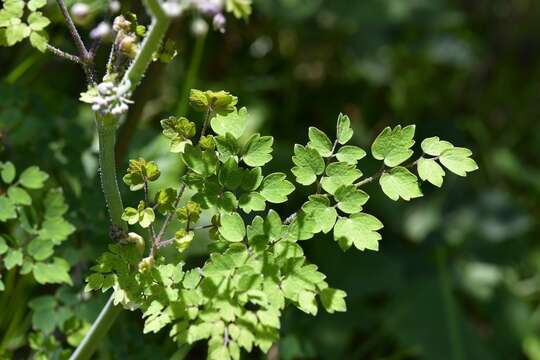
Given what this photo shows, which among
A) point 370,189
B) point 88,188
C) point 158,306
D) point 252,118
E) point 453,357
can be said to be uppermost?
point 158,306

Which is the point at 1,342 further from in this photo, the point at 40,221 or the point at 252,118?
the point at 252,118

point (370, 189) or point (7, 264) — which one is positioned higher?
point (7, 264)

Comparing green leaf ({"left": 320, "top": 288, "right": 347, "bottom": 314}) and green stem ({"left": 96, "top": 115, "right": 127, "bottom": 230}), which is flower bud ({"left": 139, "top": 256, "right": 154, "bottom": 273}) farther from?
green leaf ({"left": 320, "top": 288, "right": 347, "bottom": 314})

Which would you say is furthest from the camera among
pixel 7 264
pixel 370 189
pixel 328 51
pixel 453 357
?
pixel 328 51

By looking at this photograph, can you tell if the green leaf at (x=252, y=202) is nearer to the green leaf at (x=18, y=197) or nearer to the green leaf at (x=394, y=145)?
the green leaf at (x=394, y=145)

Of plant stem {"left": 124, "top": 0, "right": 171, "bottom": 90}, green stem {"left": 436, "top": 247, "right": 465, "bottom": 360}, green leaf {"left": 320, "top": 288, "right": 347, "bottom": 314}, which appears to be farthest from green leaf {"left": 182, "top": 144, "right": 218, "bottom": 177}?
green stem {"left": 436, "top": 247, "right": 465, "bottom": 360}

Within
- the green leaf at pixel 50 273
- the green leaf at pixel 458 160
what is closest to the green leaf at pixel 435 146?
the green leaf at pixel 458 160

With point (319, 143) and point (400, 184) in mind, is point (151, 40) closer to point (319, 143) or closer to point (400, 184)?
point (319, 143)

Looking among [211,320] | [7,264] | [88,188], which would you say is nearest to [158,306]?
[211,320]
